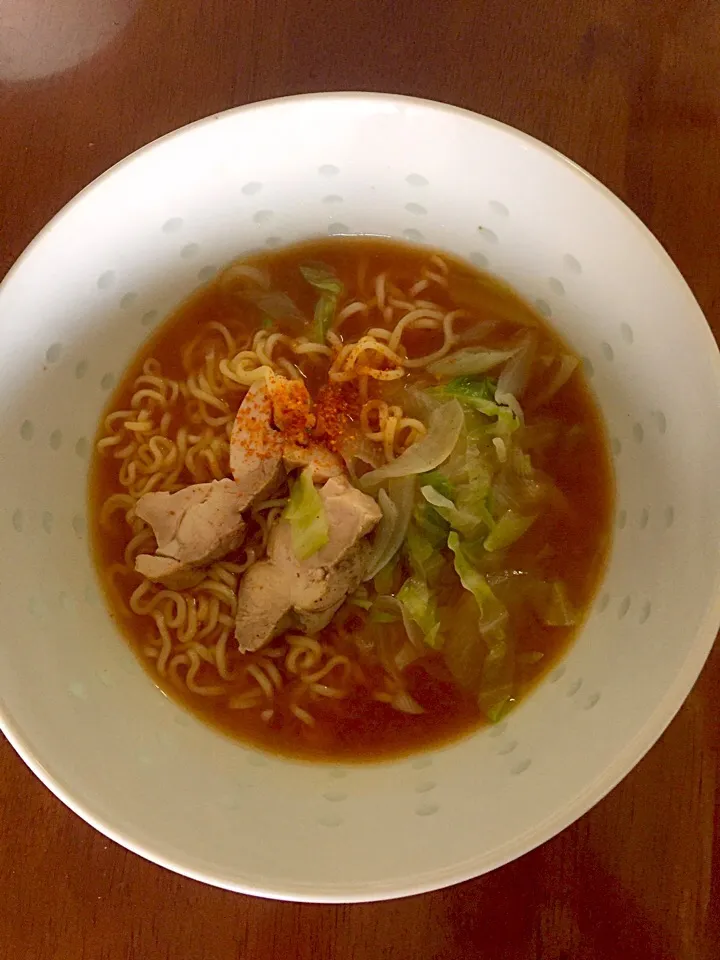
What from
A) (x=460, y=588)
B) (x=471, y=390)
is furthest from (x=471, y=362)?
(x=460, y=588)

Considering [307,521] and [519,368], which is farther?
[519,368]

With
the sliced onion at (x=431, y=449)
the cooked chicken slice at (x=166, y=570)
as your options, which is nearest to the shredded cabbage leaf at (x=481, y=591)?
the sliced onion at (x=431, y=449)

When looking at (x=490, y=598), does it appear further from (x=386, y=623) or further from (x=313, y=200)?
(x=313, y=200)

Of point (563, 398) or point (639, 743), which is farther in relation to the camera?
point (563, 398)

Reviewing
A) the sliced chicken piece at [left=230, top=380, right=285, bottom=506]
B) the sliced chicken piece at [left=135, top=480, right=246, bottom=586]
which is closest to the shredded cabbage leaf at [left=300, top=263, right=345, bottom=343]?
the sliced chicken piece at [left=230, top=380, right=285, bottom=506]

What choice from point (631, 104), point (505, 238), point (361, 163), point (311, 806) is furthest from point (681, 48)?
point (311, 806)

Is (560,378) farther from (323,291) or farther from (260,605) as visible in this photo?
(260,605)
